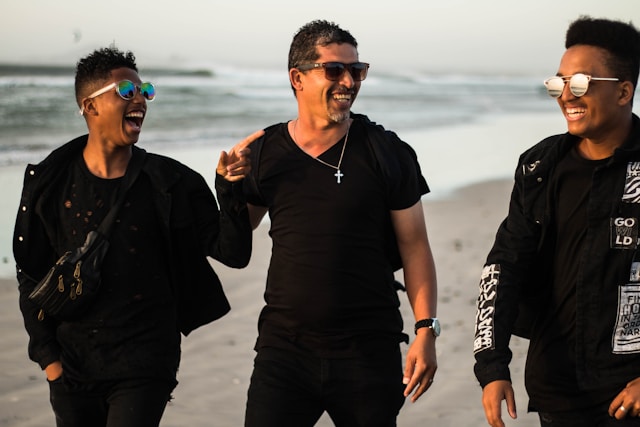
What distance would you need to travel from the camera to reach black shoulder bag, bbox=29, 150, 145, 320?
14.9 feet

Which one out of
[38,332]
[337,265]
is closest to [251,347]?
[38,332]

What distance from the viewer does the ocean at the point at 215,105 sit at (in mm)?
23078

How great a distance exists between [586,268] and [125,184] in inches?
79.3

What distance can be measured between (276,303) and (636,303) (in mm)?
1473

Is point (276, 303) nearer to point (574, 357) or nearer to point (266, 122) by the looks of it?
point (574, 357)

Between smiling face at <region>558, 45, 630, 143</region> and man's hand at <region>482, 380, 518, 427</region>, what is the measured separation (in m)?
0.98

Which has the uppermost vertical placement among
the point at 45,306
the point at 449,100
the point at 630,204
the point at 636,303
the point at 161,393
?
the point at 630,204

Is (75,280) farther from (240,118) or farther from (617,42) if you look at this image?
(240,118)

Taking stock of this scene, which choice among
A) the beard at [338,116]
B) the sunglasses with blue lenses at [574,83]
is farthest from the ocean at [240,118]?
the sunglasses with blue lenses at [574,83]

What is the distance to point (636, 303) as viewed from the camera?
3.92 m

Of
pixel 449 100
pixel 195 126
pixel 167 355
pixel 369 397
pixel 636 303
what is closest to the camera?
pixel 636 303

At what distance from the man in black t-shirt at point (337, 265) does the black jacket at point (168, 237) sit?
32cm

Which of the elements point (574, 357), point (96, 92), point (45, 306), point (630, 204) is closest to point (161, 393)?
point (45, 306)

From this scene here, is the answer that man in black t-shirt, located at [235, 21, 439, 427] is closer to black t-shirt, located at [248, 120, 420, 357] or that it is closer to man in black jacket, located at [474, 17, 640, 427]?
black t-shirt, located at [248, 120, 420, 357]
